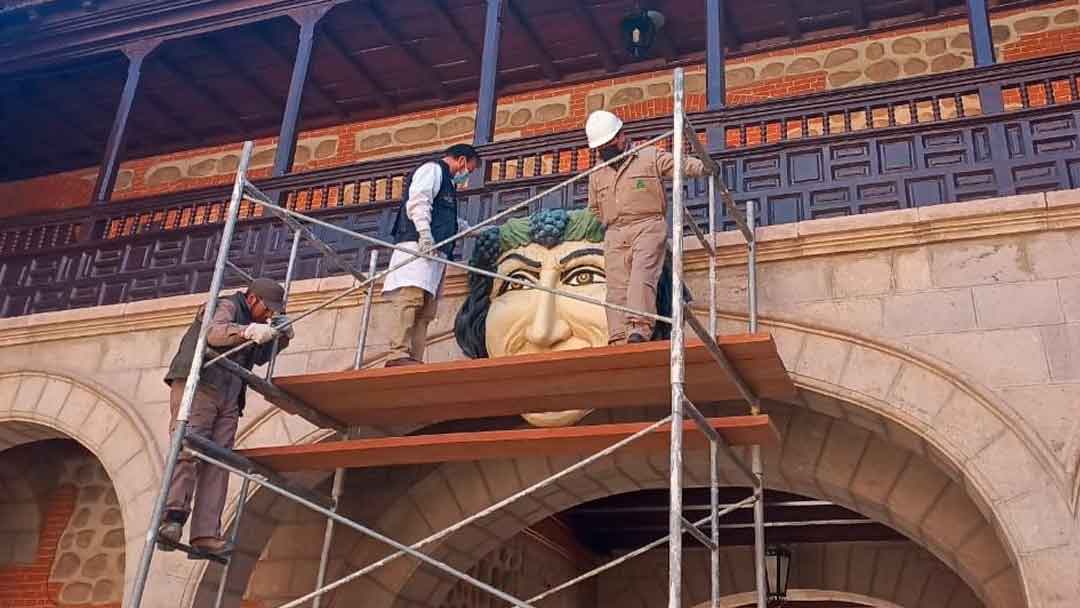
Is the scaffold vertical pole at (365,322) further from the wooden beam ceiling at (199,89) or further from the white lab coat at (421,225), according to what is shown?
the wooden beam ceiling at (199,89)

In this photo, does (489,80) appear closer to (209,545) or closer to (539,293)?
(539,293)

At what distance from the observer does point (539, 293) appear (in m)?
5.72

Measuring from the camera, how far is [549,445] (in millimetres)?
4816

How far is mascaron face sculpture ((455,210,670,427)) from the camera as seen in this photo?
565 centimetres

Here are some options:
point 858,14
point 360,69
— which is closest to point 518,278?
point 858,14

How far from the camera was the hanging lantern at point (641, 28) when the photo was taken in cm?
857

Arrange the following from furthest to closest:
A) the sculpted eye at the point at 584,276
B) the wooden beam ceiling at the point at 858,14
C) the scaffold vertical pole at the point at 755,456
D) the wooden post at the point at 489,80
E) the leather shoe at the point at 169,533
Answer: the wooden beam ceiling at the point at 858,14
the wooden post at the point at 489,80
the sculpted eye at the point at 584,276
the leather shoe at the point at 169,533
the scaffold vertical pole at the point at 755,456

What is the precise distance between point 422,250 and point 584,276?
2.71 feet

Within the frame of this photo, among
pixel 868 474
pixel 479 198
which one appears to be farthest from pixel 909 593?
pixel 479 198

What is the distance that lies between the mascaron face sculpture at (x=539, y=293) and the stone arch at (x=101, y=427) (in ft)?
6.86

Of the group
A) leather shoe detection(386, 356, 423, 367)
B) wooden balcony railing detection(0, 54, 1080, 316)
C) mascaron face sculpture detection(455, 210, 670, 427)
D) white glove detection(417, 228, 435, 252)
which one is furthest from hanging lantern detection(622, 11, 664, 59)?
leather shoe detection(386, 356, 423, 367)

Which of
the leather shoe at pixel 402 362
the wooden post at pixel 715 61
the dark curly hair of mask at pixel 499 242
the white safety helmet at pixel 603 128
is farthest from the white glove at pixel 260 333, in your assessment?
the wooden post at pixel 715 61

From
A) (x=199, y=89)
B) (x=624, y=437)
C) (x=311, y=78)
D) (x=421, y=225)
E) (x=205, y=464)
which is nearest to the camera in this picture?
(x=624, y=437)

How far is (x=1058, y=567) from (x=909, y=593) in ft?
15.4
